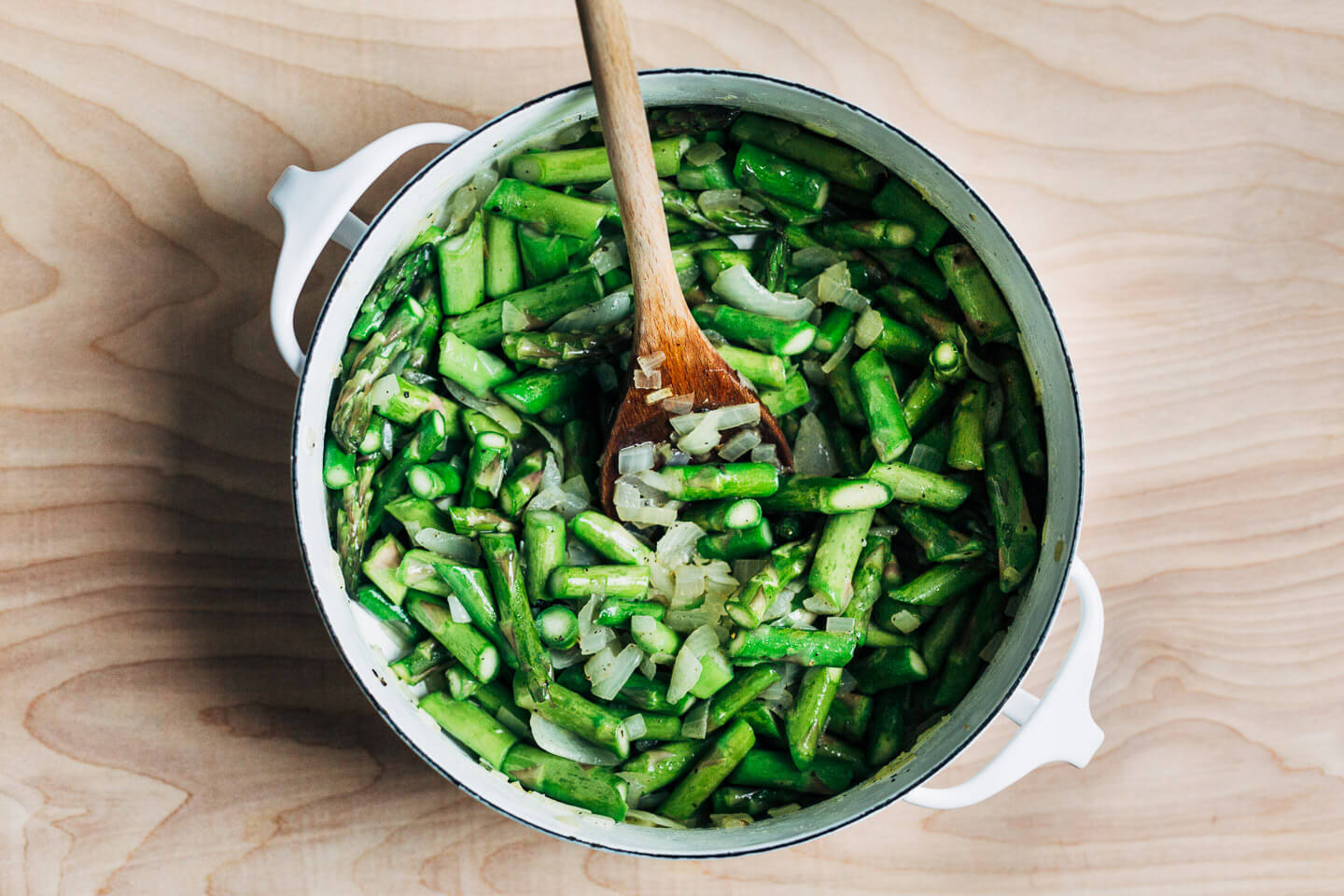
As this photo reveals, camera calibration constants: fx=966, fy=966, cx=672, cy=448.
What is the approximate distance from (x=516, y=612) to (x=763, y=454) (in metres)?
0.50

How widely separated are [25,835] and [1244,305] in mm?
2472

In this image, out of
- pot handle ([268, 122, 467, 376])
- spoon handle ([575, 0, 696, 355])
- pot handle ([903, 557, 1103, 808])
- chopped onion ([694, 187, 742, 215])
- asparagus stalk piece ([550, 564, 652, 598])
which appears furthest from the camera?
chopped onion ([694, 187, 742, 215])

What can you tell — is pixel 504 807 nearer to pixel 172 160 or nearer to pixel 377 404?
pixel 377 404

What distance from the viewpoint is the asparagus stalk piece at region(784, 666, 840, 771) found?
1662mm

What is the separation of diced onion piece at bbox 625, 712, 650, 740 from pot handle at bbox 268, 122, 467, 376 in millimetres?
825

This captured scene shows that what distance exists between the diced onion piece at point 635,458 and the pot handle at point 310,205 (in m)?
0.55

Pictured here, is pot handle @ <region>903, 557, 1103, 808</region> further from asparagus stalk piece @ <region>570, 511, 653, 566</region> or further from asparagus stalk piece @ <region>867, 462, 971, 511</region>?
asparagus stalk piece @ <region>570, 511, 653, 566</region>

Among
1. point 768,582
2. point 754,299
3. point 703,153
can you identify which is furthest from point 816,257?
point 768,582

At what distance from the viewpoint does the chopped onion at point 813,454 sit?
177 cm

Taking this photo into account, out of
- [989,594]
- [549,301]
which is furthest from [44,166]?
[989,594]

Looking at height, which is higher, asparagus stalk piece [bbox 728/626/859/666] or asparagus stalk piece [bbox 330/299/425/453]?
asparagus stalk piece [bbox 330/299/425/453]

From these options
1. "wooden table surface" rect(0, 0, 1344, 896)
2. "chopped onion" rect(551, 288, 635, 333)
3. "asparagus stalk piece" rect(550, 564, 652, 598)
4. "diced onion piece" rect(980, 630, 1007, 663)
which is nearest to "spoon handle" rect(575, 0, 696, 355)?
"chopped onion" rect(551, 288, 635, 333)

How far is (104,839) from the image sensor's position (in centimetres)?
175

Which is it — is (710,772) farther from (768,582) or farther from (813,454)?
(813,454)
